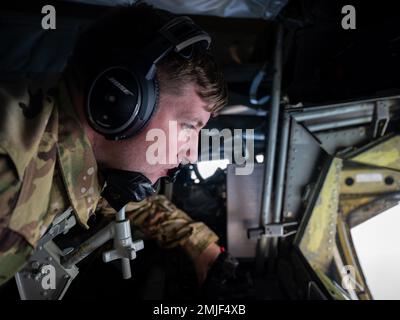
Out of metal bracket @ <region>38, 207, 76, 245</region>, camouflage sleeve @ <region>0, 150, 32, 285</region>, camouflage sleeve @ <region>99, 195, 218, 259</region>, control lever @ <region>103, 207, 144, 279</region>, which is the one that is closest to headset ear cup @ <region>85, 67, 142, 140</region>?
camouflage sleeve @ <region>0, 150, 32, 285</region>

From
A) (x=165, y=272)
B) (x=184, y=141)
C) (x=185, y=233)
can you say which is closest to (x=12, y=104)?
(x=184, y=141)

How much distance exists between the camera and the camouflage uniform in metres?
0.55

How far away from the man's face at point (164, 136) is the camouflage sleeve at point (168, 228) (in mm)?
554

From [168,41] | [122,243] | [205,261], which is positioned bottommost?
[205,261]

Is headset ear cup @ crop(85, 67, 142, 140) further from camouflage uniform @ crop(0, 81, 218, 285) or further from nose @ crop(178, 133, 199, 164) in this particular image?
nose @ crop(178, 133, 199, 164)

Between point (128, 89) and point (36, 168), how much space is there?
240 millimetres

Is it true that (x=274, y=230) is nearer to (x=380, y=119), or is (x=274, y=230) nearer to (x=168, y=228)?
(x=168, y=228)

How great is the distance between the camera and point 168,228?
1.36m

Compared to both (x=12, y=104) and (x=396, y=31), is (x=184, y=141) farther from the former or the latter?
(x=396, y=31)

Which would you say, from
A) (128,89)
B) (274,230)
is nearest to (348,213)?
(274,230)

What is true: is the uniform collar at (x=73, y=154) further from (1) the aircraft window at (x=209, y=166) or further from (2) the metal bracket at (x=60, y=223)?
(1) the aircraft window at (x=209, y=166)

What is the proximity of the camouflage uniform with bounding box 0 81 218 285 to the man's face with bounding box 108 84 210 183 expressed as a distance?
0.09 meters

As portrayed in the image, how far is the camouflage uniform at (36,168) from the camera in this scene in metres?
0.55

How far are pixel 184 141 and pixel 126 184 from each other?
195mm
